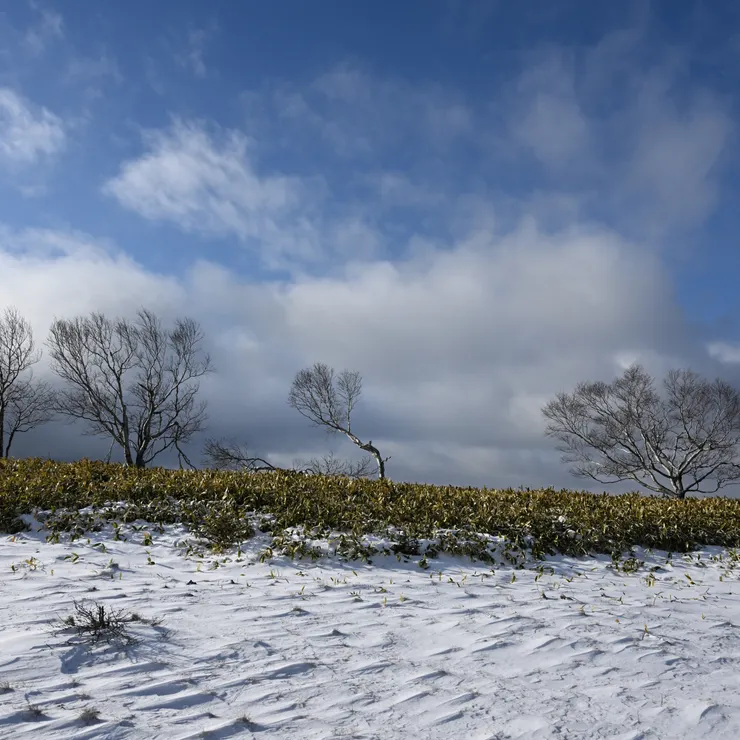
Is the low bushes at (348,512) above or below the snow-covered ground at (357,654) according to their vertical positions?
above

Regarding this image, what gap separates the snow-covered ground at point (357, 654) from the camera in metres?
3.63

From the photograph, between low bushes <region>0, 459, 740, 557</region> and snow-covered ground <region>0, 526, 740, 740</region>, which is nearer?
snow-covered ground <region>0, 526, 740, 740</region>

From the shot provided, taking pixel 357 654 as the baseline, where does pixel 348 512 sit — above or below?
above

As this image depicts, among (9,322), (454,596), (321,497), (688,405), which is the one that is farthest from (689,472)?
(9,322)

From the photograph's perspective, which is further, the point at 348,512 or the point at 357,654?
the point at 348,512

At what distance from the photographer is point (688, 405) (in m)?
26.7

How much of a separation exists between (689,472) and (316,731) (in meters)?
28.5

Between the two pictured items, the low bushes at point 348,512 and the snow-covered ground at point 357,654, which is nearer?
the snow-covered ground at point 357,654

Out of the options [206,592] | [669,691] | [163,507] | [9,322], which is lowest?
[669,691]

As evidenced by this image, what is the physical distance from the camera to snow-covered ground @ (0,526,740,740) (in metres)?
3.63

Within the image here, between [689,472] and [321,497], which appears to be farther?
[689,472]

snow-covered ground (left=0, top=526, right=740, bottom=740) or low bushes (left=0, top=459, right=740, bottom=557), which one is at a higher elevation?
low bushes (left=0, top=459, right=740, bottom=557)

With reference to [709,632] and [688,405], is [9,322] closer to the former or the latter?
Result: [709,632]

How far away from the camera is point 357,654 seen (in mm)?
4598
